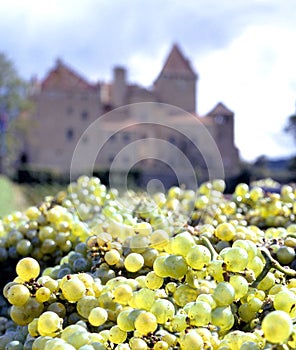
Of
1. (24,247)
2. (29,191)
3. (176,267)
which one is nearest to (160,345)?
(176,267)

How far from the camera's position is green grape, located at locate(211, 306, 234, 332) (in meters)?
0.67

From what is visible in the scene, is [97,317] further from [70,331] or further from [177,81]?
[177,81]

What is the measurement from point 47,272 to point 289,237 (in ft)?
1.54

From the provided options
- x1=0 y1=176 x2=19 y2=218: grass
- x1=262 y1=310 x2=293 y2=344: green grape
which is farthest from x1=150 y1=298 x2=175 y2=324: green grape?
x1=0 y1=176 x2=19 y2=218: grass

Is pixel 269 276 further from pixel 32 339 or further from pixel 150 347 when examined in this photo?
pixel 32 339

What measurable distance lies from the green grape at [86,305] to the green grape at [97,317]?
0.03 m

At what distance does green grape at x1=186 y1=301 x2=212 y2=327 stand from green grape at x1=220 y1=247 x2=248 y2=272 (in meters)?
0.08

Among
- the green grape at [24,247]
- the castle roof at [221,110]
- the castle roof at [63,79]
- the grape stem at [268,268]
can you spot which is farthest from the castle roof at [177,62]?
the grape stem at [268,268]

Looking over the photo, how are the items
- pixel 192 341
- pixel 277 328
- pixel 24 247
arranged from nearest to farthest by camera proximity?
1. pixel 277 328
2. pixel 192 341
3. pixel 24 247

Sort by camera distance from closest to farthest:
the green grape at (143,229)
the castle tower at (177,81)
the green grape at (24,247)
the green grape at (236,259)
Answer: the green grape at (236,259) → the green grape at (143,229) → the green grape at (24,247) → the castle tower at (177,81)

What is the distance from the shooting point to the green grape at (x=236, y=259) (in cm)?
71

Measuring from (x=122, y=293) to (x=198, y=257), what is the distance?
0.14 m

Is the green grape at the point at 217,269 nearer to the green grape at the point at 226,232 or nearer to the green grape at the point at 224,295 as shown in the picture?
the green grape at the point at 224,295

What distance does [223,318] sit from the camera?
Result: 672 mm
